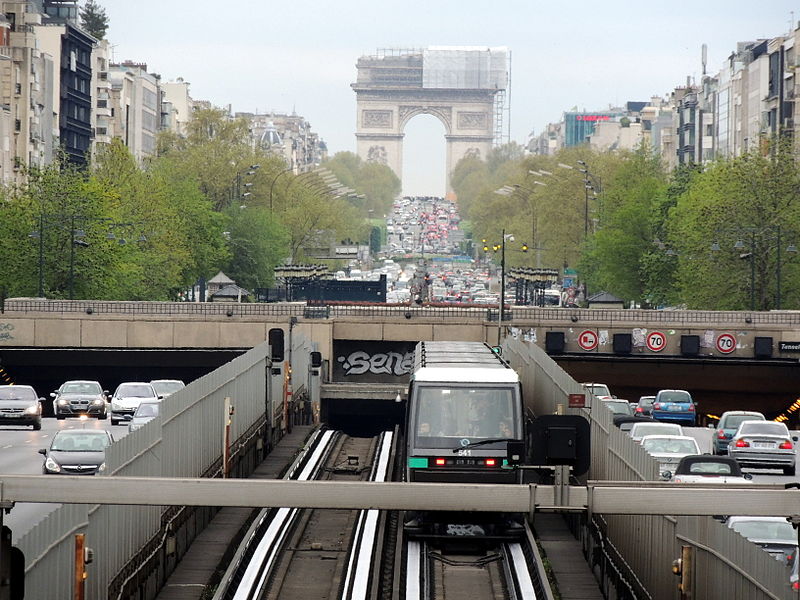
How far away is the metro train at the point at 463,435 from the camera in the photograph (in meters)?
24.8

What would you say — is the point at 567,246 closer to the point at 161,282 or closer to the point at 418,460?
the point at 161,282

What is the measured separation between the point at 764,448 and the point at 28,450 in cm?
1786

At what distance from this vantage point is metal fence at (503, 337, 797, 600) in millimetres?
14367

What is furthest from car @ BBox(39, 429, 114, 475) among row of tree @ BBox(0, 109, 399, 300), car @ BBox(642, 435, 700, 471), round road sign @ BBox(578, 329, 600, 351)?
row of tree @ BBox(0, 109, 399, 300)

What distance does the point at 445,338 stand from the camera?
217 feet

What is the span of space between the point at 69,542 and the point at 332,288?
3870 inches

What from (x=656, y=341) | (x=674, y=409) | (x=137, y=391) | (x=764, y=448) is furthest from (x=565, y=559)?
(x=656, y=341)

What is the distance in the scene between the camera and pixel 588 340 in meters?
64.8

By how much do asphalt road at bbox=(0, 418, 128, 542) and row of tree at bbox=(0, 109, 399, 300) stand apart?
20693 mm

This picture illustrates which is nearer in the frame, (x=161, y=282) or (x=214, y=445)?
(x=214, y=445)

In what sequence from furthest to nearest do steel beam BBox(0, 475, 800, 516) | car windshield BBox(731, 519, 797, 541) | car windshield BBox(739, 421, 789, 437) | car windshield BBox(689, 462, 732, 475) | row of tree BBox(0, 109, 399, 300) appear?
1. row of tree BBox(0, 109, 399, 300)
2. car windshield BBox(739, 421, 789, 437)
3. car windshield BBox(689, 462, 732, 475)
4. car windshield BBox(731, 519, 797, 541)
5. steel beam BBox(0, 475, 800, 516)

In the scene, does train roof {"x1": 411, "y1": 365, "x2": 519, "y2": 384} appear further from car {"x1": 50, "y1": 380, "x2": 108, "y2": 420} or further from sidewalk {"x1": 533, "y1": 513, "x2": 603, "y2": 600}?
car {"x1": 50, "y1": 380, "x2": 108, "y2": 420}

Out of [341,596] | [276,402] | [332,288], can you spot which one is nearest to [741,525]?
[341,596]

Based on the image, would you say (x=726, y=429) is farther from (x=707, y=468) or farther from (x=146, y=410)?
(x=707, y=468)
